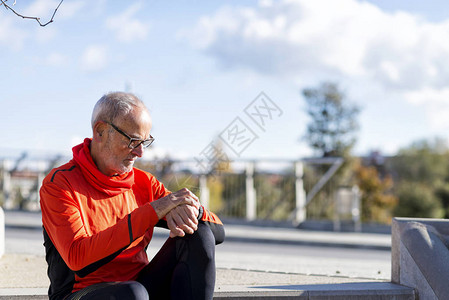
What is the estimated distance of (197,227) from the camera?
311 cm

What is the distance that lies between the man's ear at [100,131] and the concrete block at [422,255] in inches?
91.3

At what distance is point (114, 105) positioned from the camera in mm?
2984

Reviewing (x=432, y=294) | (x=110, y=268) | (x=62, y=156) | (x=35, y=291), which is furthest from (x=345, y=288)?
(x=62, y=156)

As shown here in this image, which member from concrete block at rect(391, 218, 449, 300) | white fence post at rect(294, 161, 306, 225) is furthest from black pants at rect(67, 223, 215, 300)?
white fence post at rect(294, 161, 306, 225)

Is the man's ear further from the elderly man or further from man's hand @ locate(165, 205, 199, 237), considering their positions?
man's hand @ locate(165, 205, 199, 237)

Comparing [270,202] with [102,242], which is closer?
[102,242]

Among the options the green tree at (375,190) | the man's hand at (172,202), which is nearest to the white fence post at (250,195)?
the green tree at (375,190)

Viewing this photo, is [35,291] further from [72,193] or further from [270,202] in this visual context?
[270,202]

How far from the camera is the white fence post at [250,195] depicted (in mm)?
15039

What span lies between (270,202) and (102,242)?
1255 cm

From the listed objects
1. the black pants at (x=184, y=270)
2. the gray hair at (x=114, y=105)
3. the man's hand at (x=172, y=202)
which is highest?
the gray hair at (x=114, y=105)

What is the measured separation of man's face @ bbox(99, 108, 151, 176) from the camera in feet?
9.79

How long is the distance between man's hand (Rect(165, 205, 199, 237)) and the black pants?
0.08m

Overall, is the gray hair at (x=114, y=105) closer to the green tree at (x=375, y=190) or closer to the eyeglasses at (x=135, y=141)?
the eyeglasses at (x=135, y=141)
